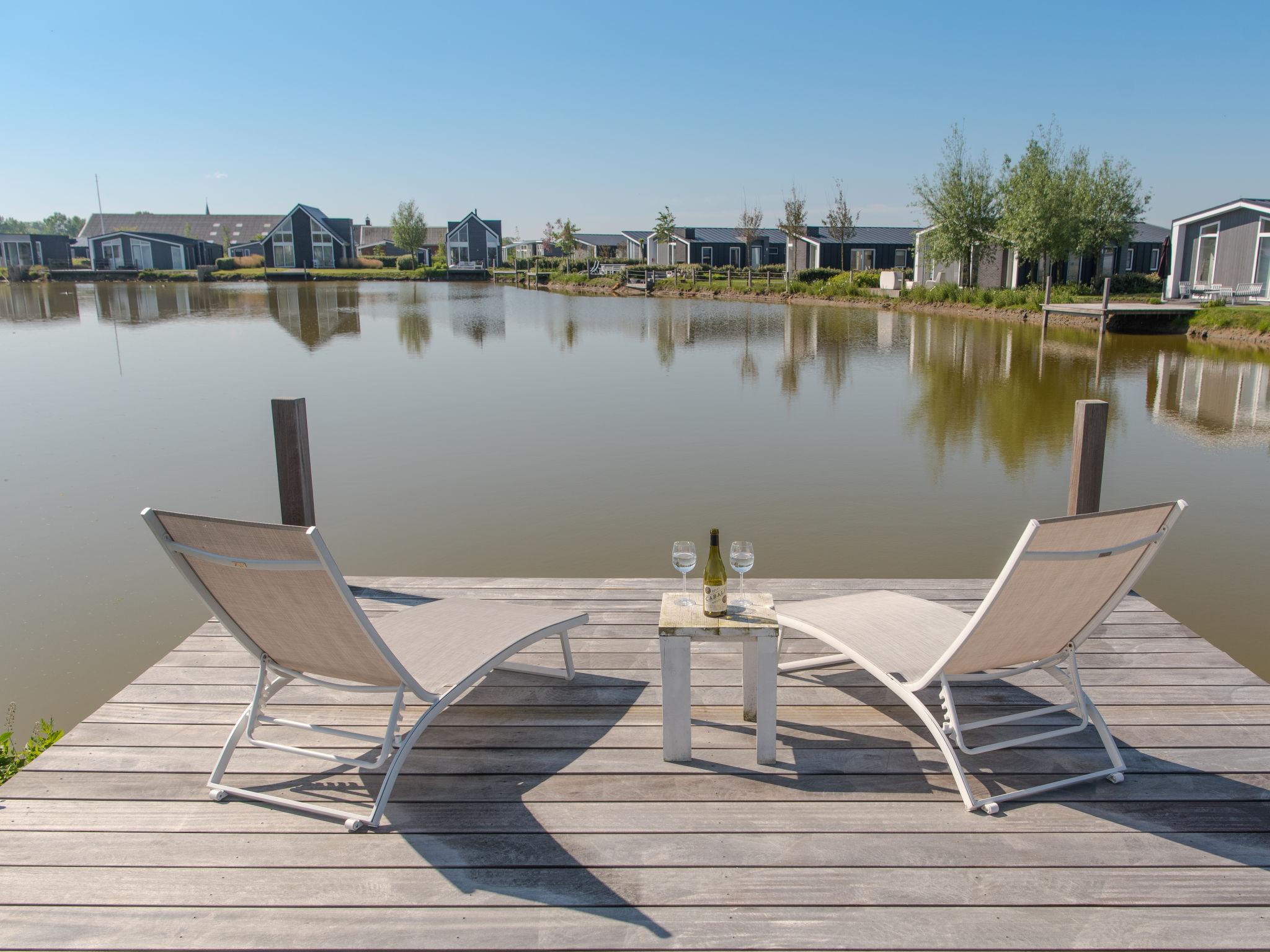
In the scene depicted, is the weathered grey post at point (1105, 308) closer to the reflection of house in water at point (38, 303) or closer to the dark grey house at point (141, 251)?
the reflection of house in water at point (38, 303)

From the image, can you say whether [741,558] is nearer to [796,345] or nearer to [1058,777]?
[1058,777]

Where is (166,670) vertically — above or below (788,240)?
below

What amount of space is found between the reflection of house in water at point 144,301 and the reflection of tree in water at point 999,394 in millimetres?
22835

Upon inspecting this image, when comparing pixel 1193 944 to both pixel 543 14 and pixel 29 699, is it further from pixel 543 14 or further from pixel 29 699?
pixel 543 14

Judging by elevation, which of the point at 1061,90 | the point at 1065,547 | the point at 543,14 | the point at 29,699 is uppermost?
the point at 543,14

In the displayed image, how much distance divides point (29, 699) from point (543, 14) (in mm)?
34300

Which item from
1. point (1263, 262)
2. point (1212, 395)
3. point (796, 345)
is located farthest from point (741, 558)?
point (1263, 262)

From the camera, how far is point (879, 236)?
45.7 m

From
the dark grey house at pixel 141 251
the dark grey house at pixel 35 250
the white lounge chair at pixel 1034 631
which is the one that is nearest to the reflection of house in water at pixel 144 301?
the dark grey house at pixel 141 251

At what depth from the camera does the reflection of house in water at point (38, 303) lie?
29016 millimetres

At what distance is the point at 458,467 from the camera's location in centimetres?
918

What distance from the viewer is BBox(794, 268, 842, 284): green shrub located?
40.2m

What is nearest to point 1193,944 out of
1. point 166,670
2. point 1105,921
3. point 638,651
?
point 1105,921

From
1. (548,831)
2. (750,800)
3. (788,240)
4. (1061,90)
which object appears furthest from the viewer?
(788,240)
